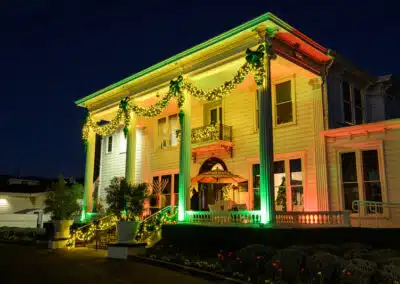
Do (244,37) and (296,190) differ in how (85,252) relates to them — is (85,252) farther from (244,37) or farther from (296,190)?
(244,37)

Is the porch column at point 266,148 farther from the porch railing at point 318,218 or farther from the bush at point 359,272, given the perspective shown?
the bush at point 359,272

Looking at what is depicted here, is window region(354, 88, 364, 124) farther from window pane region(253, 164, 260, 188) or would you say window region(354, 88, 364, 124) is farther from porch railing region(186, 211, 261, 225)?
porch railing region(186, 211, 261, 225)

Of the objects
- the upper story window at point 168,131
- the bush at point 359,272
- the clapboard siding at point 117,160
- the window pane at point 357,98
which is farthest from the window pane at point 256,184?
the bush at point 359,272

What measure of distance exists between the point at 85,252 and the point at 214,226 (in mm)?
5395

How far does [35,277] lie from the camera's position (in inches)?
372

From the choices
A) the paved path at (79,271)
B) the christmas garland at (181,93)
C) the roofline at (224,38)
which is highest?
the roofline at (224,38)

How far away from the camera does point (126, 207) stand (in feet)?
45.1

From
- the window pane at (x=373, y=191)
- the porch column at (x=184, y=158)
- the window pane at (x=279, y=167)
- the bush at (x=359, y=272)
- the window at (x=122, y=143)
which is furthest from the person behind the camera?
the window at (x=122, y=143)

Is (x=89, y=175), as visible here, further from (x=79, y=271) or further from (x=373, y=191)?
(x=373, y=191)

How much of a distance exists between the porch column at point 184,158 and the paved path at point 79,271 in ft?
11.5

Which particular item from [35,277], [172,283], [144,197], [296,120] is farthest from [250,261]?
[296,120]

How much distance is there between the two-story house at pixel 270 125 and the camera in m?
12.9

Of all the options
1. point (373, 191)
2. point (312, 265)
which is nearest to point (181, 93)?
point (373, 191)

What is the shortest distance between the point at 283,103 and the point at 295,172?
9.69ft
